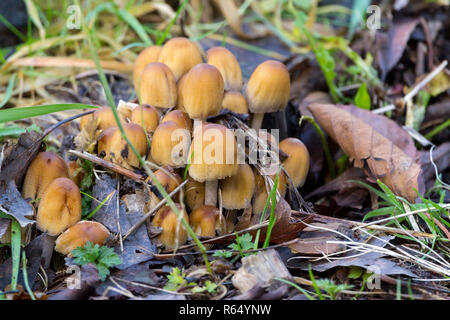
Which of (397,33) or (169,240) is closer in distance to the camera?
(169,240)

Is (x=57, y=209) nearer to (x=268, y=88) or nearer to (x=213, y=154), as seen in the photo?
(x=213, y=154)

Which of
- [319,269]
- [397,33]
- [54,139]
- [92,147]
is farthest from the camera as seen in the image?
[397,33]

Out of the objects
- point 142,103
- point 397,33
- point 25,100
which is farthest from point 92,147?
point 397,33

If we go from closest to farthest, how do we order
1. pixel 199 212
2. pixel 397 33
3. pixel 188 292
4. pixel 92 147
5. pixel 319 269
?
pixel 188 292, pixel 319 269, pixel 199 212, pixel 92 147, pixel 397 33

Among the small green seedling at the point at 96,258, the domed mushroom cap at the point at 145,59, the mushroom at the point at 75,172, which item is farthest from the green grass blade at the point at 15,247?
the domed mushroom cap at the point at 145,59

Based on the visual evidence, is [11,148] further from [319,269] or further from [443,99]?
[443,99]

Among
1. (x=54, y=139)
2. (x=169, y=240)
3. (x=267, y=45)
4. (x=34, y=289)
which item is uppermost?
(x=267, y=45)

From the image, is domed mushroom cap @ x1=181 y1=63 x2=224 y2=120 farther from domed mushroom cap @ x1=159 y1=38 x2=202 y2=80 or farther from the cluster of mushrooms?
domed mushroom cap @ x1=159 y1=38 x2=202 y2=80

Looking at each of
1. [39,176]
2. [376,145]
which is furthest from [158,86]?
[376,145]

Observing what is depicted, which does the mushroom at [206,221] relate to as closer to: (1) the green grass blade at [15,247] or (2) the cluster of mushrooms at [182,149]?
(2) the cluster of mushrooms at [182,149]
